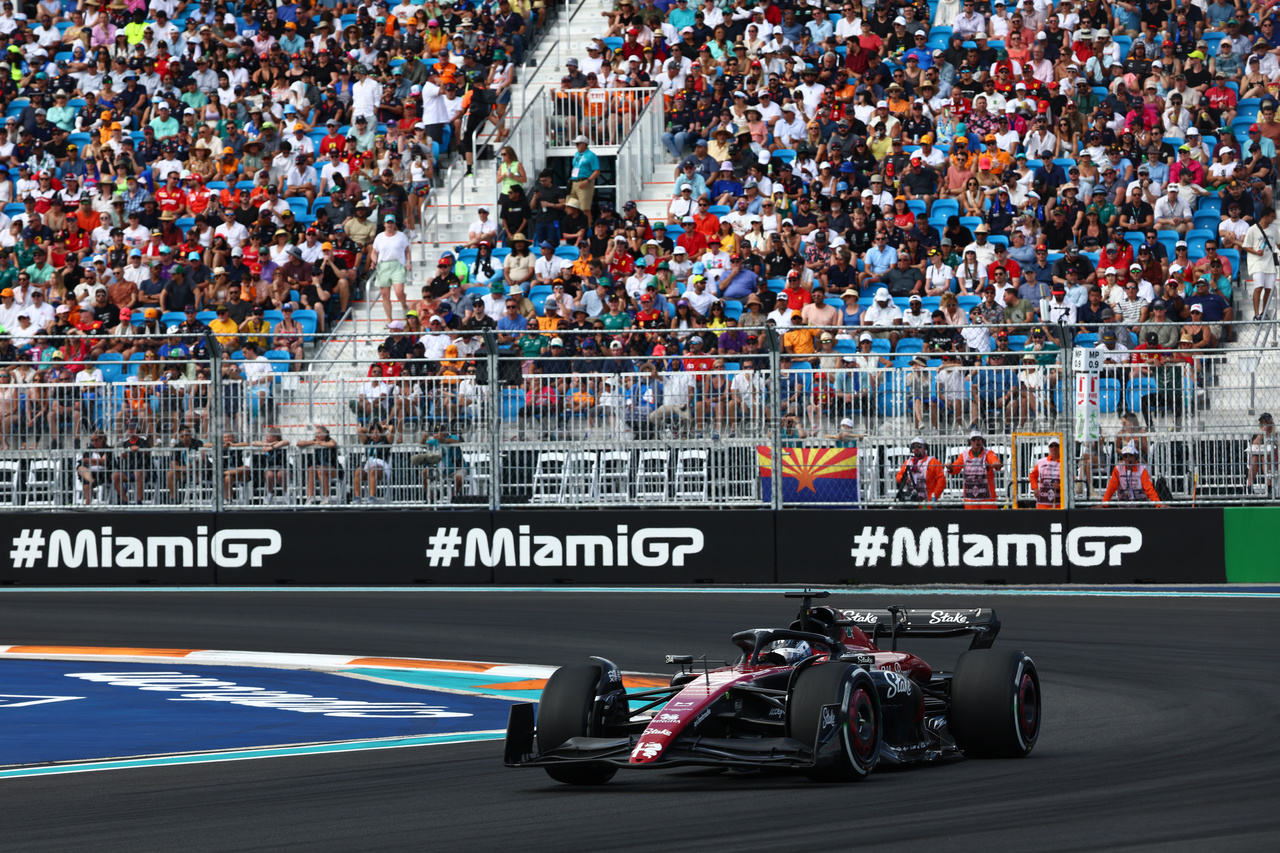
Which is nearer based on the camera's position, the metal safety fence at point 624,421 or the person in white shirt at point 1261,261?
the metal safety fence at point 624,421

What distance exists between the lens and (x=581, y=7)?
30.3 m

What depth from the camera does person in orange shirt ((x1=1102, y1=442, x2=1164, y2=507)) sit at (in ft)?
61.0

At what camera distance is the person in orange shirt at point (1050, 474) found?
18750mm

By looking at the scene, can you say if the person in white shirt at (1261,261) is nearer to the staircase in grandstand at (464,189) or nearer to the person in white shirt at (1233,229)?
the person in white shirt at (1233,229)

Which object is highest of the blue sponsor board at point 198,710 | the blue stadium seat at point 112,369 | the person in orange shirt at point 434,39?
the person in orange shirt at point 434,39

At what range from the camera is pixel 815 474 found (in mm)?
19453

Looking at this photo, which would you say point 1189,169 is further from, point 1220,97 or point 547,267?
point 547,267

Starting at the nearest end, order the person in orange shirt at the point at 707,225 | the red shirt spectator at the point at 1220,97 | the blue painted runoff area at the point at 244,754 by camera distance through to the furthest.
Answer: the blue painted runoff area at the point at 244,754 < the red shirt spectator at the point at 1220,97 < the person in orange shirt at the point at 707,225

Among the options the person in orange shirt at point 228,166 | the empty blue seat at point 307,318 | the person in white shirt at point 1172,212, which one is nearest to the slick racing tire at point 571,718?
the person in white shirt at point 1172,212

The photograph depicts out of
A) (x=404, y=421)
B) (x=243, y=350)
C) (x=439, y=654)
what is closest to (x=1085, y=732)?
(x=439, y=654)

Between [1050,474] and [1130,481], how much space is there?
80 cm

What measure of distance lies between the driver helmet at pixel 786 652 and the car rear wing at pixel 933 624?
767mm

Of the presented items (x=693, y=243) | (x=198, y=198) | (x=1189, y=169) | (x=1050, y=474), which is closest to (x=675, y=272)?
(x=693, y=243)

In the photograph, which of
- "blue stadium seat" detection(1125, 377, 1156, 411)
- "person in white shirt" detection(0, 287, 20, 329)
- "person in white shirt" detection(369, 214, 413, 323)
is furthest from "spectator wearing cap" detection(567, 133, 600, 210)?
"blue stadium seat" detection(1125, 377, 1156, 411)
